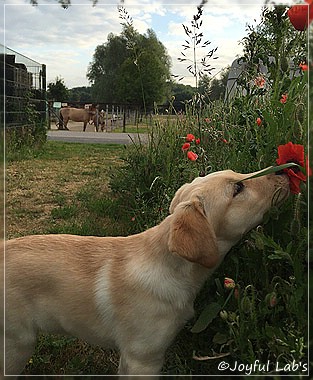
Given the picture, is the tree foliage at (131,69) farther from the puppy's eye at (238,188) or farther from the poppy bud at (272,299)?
the poppy bud at (272,299)

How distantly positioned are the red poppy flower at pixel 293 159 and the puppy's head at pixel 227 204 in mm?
69

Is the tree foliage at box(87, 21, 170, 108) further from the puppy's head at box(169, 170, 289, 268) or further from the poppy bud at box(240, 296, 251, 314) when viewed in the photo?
the poppy bud at box(240, 296, 251, 314)

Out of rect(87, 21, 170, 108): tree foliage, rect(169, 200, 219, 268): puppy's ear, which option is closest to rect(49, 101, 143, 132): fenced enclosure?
rect(87, 21, 170, 108): tree foliage

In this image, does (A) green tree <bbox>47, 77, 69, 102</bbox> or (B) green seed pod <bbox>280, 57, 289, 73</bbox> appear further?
(A) green tree <bbox>47, 77, 69, 102</bbox>

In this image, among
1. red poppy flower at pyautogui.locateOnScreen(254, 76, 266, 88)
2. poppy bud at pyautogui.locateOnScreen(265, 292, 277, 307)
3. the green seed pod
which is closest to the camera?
poppy bud at pyautogui.locateOnScreen(265, 292, 277, 307)

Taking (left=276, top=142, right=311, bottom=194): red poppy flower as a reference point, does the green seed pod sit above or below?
above

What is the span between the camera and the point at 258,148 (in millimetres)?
2316

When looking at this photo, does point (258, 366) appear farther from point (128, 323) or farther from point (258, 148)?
point (258, 148)

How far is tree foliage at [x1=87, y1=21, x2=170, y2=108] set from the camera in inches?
145

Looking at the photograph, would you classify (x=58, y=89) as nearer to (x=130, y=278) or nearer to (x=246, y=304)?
(x=130, y=278)

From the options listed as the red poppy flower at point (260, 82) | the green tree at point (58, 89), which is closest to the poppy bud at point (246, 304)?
the red poppy flower at point (260, 82)

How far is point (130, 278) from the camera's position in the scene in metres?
2.02

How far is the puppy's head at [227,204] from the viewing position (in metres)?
1.92

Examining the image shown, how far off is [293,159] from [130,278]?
2.86 feet
